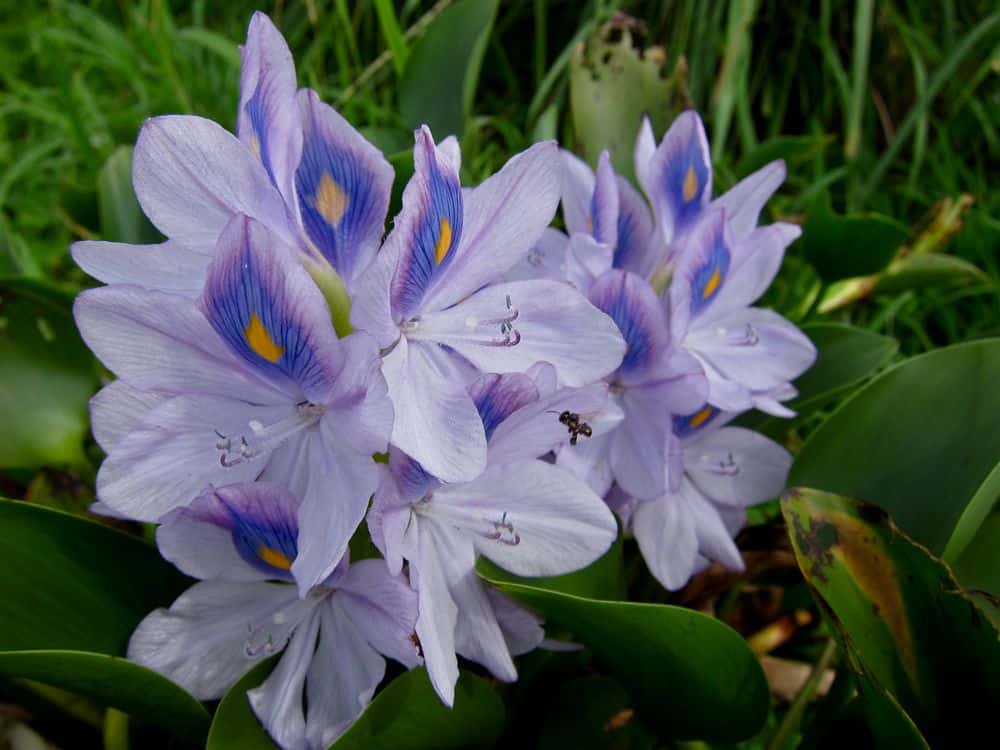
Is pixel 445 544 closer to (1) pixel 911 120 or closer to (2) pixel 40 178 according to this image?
(1) pixel 911 120

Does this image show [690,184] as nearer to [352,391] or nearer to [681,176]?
[681,176]

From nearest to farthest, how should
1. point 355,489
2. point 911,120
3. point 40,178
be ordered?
1. point 355,489
2. point 911,120
3. point 40,178

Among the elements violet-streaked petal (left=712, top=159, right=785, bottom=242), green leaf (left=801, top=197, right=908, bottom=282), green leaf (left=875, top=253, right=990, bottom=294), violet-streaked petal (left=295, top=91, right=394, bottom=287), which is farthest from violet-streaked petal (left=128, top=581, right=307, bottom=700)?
green leaf (left=875, top=253, right=990, bottom=294)

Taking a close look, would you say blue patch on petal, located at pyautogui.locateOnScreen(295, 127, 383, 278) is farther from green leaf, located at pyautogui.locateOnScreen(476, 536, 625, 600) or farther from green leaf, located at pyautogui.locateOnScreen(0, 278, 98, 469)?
green leaf, located at pyautogui.locateOnScreen(0, 278, 98, 469)

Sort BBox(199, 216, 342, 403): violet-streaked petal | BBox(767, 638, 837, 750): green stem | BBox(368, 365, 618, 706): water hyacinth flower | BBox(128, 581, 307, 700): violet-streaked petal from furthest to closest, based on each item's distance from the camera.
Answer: BBox(767, 638, 837, 750): green stem
BBox(128, 581, 307, 700): violet-streaked petal
BBox(368, 365, 618, 706): water hyacinth flower
BBox(199, 216, 342, 403): violet-streaked petal

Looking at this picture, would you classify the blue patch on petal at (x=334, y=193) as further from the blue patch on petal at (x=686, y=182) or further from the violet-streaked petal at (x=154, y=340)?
the blue patch on petal at (x=686, y=182)

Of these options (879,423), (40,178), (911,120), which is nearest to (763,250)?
(879,423)
